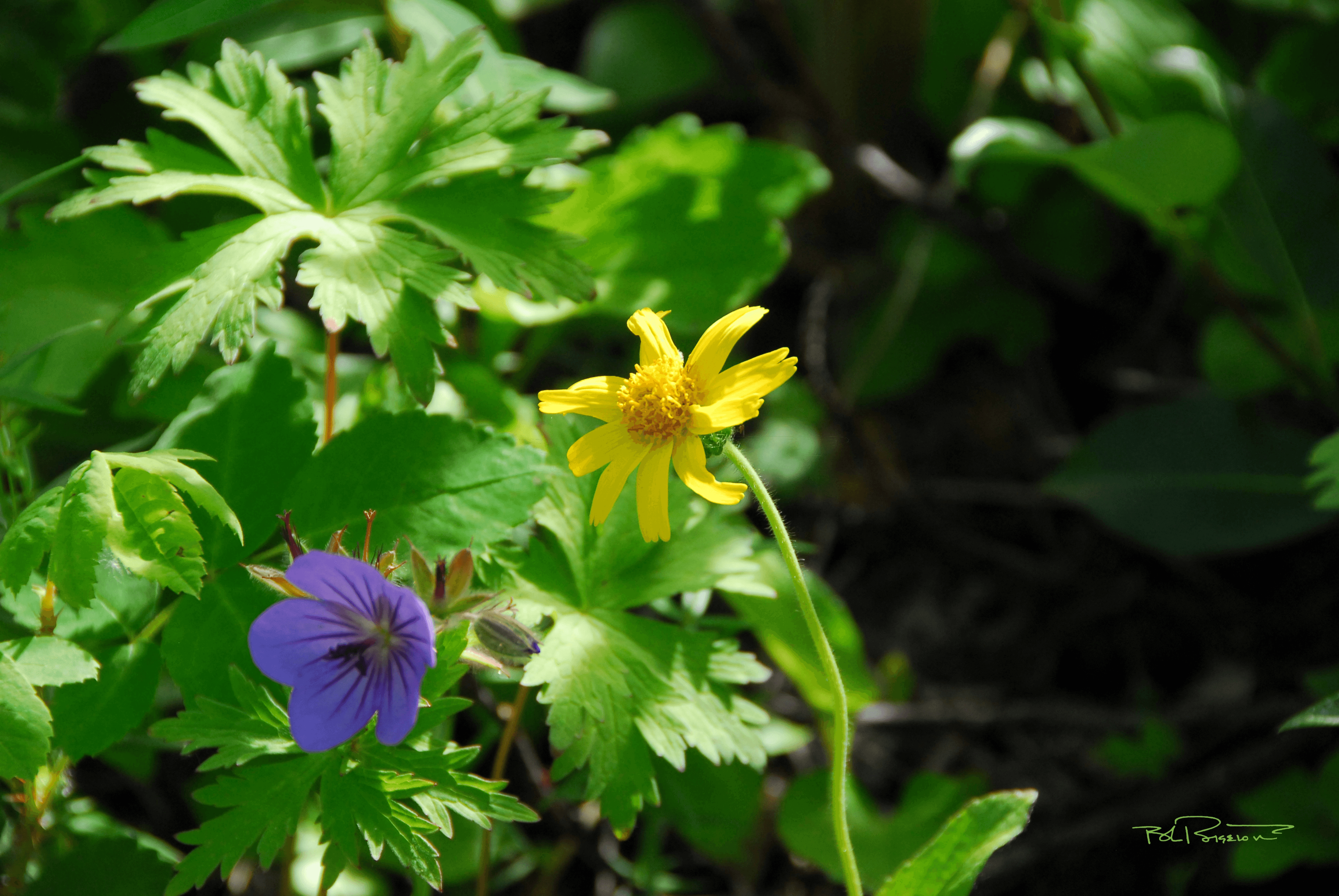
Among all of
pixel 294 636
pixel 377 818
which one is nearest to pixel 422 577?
pixel 294 636

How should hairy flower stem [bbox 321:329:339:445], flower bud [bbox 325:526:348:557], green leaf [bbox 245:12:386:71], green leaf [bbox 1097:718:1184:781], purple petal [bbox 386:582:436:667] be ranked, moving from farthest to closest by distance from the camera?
green leaf [bbox 245:12:386:71] → green leaf [bbox 1097:718:1184:781] → hairy flower stem [bbox 321:329:339:445] → flower bud [bbox 325:526:348:557] → purple petal [bbox 386:582:436:667]

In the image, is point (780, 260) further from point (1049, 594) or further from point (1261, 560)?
point (1261, 560)

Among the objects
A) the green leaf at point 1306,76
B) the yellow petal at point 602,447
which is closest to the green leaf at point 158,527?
the yellow petal at point 602,447

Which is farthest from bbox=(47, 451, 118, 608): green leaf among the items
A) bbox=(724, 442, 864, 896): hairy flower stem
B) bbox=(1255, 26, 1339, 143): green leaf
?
bbox=(1255, 26, 1339, 143): green leaf

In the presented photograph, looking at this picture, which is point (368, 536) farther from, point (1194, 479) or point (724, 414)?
point (1194, 479)

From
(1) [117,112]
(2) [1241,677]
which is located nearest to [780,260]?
(2) [1241,677]

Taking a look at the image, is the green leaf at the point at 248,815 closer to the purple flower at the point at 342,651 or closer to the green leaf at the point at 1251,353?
the purple flower at the point at 342,651

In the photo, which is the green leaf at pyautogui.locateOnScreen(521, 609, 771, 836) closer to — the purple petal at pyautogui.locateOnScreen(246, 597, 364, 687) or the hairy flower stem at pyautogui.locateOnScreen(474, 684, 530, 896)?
the hairy flower stem at pyautogui.locateOnScreen(474, 684, 530, 896)
